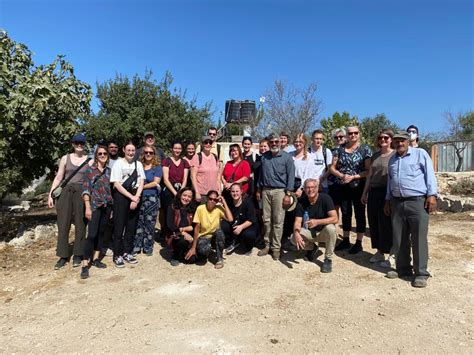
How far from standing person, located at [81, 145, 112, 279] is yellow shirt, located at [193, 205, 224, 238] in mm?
1295

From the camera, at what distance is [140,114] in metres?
11.7

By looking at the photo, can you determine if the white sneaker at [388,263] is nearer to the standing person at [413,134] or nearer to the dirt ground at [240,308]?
the dirt ground at [240,308]

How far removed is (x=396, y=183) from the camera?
4586mm

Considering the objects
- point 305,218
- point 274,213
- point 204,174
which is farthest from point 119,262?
point 305,218

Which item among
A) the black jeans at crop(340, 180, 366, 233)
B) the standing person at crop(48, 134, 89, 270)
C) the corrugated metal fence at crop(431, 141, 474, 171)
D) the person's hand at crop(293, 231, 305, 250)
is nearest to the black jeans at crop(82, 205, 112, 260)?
the standing person at crop(48, 134, 89, 270)

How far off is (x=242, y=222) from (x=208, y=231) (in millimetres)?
609

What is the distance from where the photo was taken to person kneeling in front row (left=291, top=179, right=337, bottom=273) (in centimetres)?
507

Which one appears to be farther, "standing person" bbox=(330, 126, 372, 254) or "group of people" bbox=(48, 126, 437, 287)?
"standing person" bbox=(330, 126, 372, 254)

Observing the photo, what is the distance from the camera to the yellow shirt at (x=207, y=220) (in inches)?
207

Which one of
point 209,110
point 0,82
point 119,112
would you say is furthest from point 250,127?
point 0,82

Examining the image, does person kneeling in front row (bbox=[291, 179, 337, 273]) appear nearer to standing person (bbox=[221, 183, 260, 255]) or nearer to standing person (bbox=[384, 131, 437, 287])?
standing person (bbox=[221, 183, 260, 255])

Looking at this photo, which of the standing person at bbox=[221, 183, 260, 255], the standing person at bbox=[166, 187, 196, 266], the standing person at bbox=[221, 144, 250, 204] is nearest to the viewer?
the standing person at bbox=[166, 187, 196, 266]

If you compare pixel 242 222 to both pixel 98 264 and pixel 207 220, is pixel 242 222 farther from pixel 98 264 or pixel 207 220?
pixel 98 264

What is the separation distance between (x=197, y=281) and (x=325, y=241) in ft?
6.14
